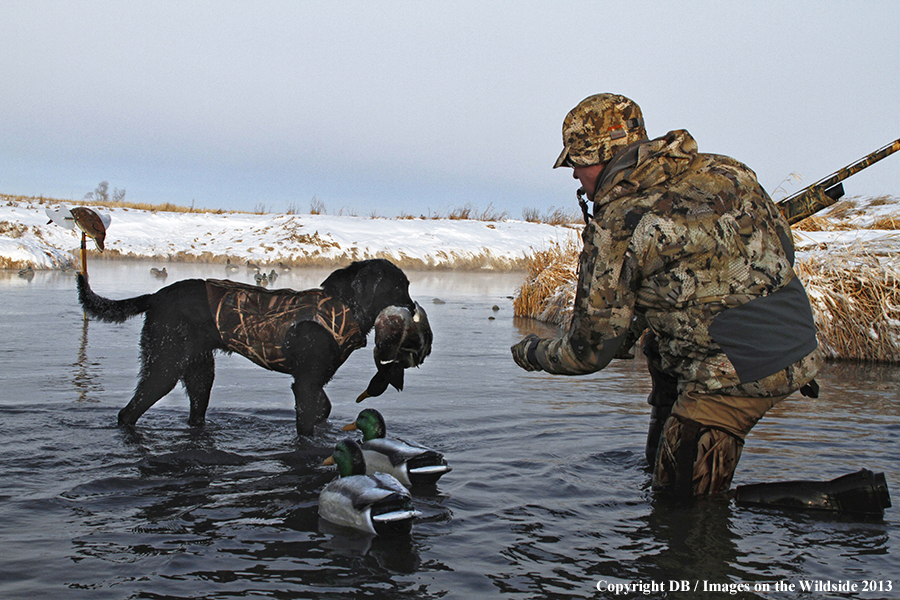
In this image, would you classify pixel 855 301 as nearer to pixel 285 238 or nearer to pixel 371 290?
pixel 371 290

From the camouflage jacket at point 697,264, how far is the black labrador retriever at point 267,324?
1.69 metres

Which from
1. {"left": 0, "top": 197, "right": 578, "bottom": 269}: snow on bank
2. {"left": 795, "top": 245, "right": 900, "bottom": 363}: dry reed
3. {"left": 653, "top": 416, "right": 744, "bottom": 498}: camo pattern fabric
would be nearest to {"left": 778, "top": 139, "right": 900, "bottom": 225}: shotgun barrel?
{"left": 653, "top": 416, "right": 744, "bottom": 498}: camo pattern fabric

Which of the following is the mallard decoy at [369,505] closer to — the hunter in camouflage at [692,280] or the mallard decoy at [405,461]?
the mallard decoy at [405,461]

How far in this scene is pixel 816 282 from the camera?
10.3 m

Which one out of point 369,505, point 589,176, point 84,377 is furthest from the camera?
point 84,377

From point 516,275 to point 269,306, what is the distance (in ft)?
88.7

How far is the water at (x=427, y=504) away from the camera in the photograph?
3.20 meters

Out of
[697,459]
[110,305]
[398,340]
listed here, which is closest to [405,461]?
[398,340]

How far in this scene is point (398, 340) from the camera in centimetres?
473

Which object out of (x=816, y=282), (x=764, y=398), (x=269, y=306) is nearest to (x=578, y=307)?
(x=764, y=398)

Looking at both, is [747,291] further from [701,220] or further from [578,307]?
[578,307]

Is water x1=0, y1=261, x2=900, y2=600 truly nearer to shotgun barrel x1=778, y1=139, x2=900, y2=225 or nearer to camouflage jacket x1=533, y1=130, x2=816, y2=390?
camouflage jacket x1=533, y1=130, x2=816, y2=390

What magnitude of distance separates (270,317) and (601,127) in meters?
2.78

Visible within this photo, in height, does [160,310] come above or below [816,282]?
below
